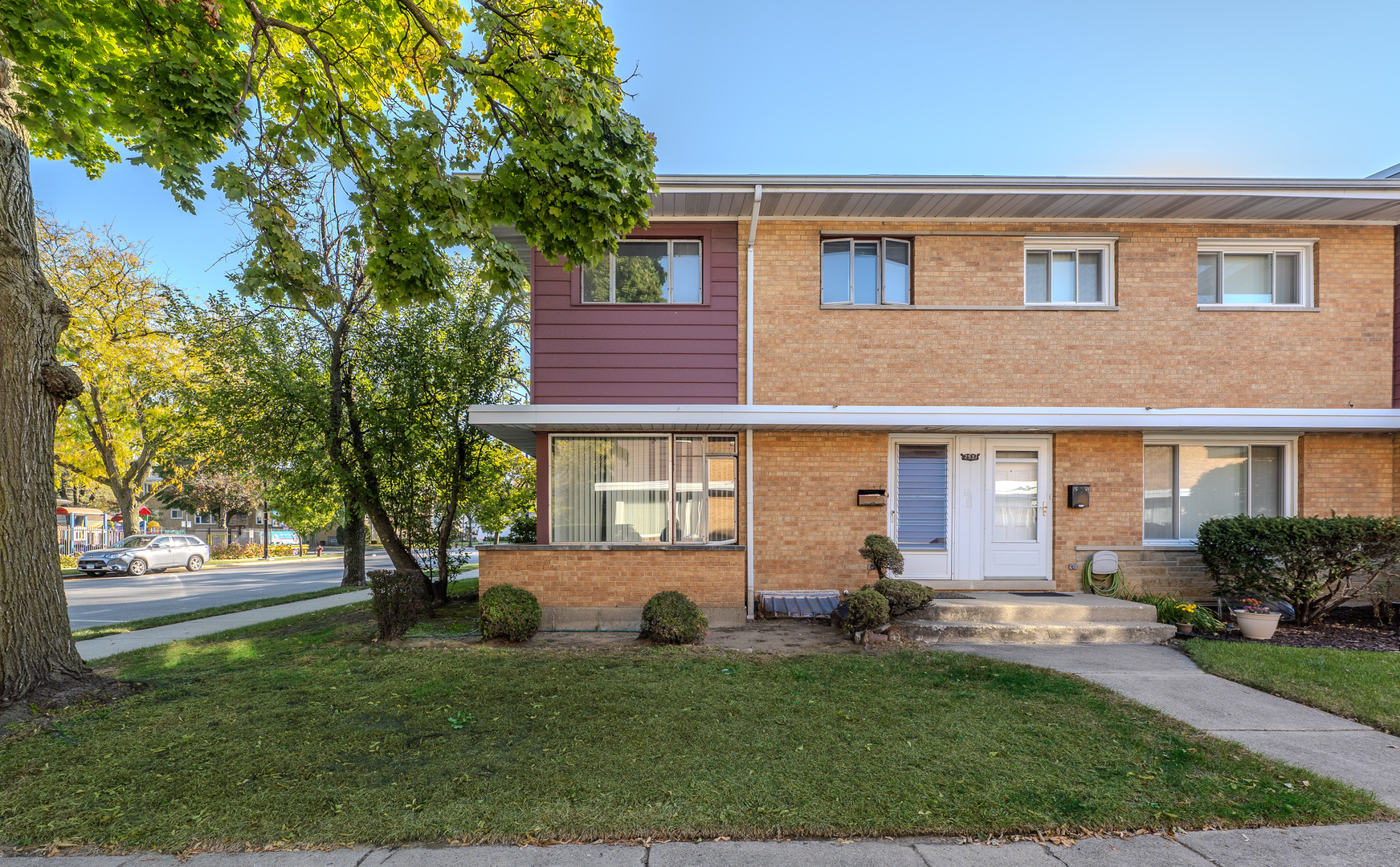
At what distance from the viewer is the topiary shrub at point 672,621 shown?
7.36m

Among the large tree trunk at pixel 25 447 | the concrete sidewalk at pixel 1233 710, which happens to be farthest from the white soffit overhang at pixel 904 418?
the large tree trunk at pixel 25 447

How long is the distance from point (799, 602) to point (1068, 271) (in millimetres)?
6410

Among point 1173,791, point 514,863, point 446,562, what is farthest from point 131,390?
point 1173,791

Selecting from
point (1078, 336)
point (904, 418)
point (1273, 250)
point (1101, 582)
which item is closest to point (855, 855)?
point (904, 418)

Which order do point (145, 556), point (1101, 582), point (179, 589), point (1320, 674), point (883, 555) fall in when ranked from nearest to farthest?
point (1320, 674) < point (883, 555) < point (1101, 582) < point (179, 589) < point (145, 556)

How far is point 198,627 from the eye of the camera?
414 inches

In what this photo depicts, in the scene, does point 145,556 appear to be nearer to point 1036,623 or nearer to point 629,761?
point 629,761

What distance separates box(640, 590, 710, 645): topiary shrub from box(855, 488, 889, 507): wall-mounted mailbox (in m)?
3.07

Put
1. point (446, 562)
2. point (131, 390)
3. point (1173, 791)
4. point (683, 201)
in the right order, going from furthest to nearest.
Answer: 1. point (131, 390)
2. point (446, 562)
3. point (683, 201)
4. point (1173, 791)

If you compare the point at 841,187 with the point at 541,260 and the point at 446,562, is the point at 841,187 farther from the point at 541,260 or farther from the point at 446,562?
the point at 446,562

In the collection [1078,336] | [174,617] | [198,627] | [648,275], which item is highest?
[648,275]

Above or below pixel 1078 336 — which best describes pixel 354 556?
below

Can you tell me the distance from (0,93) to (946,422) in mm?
10341

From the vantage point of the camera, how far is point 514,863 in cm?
309
